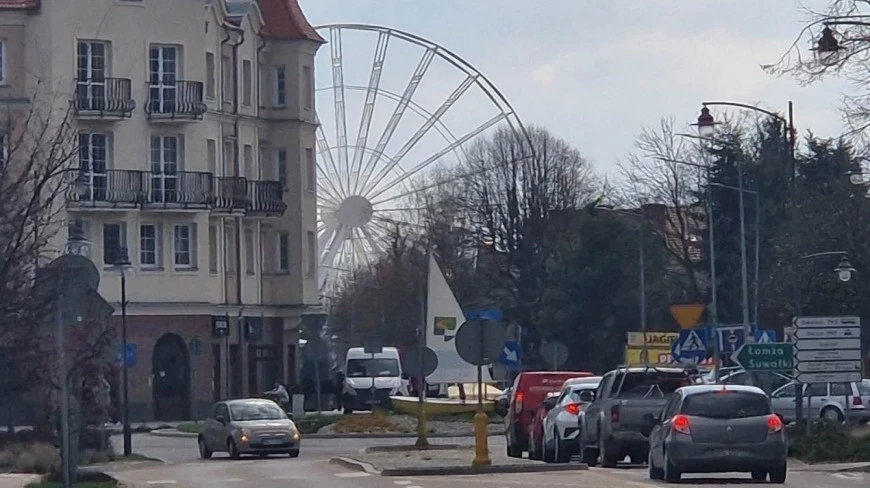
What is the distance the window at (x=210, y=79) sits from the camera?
70.2 m

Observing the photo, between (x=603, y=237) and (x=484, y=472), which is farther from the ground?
(x=603, y=237)

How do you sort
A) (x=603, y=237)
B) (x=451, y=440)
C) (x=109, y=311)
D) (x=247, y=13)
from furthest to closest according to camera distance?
(x=603, y=237)
(x=247, y=13)
(x=451, y=440)
(x=109, y=311)

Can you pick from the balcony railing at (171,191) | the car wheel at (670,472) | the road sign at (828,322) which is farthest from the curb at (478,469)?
the balcony railing at (171,191)

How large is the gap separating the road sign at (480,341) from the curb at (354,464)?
3.95 m

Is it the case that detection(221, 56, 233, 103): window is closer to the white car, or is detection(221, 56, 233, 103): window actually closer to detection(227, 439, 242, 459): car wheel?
detection(227, 439, 242, 459): car wheel

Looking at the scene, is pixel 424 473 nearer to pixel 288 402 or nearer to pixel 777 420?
pixel 777 420

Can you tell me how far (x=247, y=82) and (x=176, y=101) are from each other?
6.36 m

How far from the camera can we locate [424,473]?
31.3 meters

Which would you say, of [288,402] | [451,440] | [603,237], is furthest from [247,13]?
[451,440]

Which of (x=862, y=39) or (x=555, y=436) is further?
(x=555, y=436)

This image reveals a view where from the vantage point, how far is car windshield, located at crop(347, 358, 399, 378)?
232ft

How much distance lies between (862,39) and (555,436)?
9.59 m

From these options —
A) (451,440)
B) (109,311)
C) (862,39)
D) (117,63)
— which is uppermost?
(117,63)

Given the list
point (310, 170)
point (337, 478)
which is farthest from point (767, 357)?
point (310, 170)
